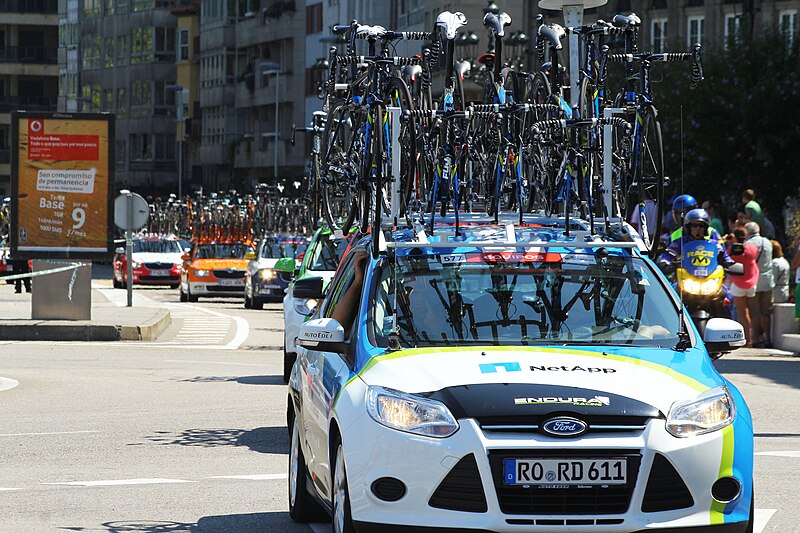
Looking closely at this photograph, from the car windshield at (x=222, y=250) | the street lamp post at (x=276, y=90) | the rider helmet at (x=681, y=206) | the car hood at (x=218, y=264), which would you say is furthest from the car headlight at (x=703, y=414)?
the street lamp post at (x=276, y=90)

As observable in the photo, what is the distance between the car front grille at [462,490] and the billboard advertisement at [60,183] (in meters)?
23.6

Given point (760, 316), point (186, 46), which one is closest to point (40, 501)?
point (760, 316)

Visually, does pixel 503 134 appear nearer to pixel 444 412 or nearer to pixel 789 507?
pixel 789 507

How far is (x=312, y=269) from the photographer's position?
22172 mm

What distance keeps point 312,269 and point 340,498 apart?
1346 centimetres

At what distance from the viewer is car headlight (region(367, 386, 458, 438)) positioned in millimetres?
8172

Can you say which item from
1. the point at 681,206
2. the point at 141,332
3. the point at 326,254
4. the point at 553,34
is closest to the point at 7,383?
the point at 326,254

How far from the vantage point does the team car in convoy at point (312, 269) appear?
2021cm

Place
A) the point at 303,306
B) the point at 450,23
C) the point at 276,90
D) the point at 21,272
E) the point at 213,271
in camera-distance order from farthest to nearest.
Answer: the point at 276,90
the point at 21,272
the point at 213,271
the point at 303,306
the point at 450,23

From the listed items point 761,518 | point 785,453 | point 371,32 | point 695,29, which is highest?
point 695,29

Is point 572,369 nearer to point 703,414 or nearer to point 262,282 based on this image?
point 703,414

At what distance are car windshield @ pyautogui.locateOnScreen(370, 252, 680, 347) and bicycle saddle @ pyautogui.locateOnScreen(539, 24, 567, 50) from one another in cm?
619

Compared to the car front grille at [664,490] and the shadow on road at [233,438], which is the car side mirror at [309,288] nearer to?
the shadow on road at [233,438]

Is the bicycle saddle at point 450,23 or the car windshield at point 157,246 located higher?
the bicycle saddle at point 450,23
